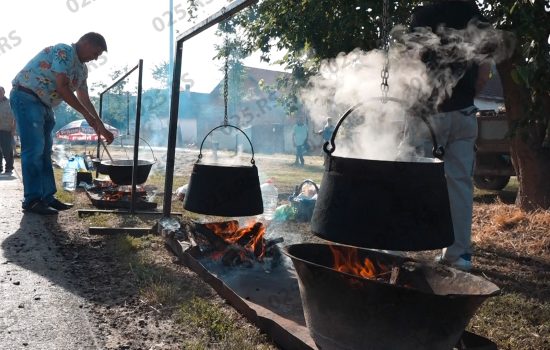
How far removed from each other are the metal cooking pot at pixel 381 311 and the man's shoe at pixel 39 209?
14.8 ft

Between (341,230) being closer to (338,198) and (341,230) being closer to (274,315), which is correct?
(338,198)

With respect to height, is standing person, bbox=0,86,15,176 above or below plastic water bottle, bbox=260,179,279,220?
above

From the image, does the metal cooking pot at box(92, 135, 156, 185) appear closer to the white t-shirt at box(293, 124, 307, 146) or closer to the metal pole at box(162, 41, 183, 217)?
the metal pole at box(162, 41, 183, 217)

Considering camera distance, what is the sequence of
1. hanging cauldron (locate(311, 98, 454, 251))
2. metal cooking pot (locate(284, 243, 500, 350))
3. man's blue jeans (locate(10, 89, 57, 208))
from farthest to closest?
man's blue jeans (locate(10, 89, 57, 208))
hanging cauldron (locate(311, 98, 454, 251))
metal cooking pot (locate(284, 243, 500, 350))

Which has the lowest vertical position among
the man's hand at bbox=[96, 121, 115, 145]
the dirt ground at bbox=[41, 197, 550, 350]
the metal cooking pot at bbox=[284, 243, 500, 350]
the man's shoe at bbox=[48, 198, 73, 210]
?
the dirt ground at bbox=[41, 197, 550, 350]

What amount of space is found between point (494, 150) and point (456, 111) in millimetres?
5738

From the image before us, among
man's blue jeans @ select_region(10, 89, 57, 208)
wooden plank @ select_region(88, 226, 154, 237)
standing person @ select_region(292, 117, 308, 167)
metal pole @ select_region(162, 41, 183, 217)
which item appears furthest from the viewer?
standing person @ select_region(292, 117, 308, 167)

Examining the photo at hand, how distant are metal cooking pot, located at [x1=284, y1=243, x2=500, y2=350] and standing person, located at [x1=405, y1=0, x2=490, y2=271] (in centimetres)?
179

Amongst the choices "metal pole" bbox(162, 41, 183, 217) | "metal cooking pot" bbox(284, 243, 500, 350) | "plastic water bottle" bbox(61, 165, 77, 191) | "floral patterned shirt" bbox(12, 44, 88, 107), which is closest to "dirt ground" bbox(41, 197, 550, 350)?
"metal cooking pot" bbox(284, 243, 500, 350)

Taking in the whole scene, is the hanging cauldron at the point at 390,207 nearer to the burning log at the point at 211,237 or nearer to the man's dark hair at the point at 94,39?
the burning log at the point at 211,237

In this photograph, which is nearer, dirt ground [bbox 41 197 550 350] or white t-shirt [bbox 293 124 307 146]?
dirt ground [bbox 41 197 550 350]

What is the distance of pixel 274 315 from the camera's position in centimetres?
277

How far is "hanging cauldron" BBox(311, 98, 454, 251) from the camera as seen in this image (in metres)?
2.11

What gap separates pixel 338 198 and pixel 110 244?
10.3 ft
